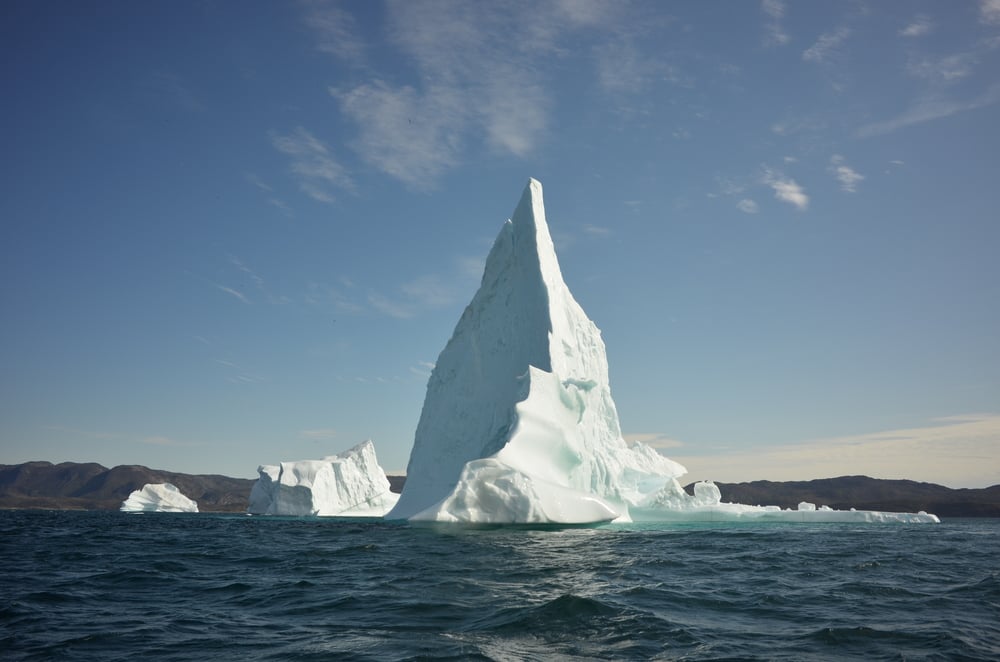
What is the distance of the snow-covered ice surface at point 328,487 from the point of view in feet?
149

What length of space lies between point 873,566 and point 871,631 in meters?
6.74

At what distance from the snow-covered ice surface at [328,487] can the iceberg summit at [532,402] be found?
1770 centimetres

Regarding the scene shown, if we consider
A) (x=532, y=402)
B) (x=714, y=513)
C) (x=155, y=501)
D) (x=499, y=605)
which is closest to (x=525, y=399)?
(x=532, y=402)

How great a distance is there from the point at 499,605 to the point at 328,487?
42.1 m

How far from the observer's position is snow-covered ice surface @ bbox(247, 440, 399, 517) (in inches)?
1789

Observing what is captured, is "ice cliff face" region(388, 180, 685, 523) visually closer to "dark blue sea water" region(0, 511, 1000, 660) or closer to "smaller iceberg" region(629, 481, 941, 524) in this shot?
"smaller iceberg" region(629, 481, 941, 524)

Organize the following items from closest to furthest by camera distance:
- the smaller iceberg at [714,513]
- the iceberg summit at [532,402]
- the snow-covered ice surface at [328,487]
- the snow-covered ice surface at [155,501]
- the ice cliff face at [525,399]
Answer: the ice cliff face at [525,399], the iceberg summit at [532,402], the smaller iceberg at [714,513], the snow-covered ice surface at [328,487], the snow-covered ice surface at [155,501]

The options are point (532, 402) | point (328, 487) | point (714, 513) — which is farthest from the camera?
point (328, 487)

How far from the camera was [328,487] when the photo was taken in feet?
154

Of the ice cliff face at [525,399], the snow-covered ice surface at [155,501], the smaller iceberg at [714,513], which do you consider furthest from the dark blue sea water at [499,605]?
the snow-covered ice surface at [155,501]

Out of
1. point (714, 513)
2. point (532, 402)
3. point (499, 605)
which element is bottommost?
point (499, 605)

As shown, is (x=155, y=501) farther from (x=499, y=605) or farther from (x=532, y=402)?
(x=499, y=605)

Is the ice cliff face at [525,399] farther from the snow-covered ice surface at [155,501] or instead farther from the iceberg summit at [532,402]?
the snow-covered ice surface at [155,501]

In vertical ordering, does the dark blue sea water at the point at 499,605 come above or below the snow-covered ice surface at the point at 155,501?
below
